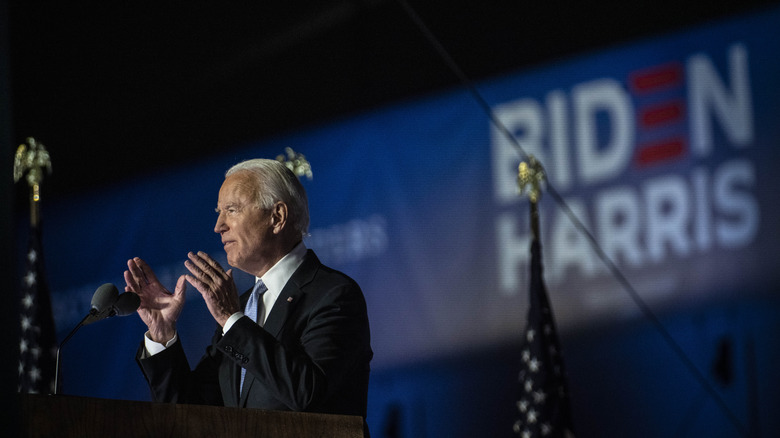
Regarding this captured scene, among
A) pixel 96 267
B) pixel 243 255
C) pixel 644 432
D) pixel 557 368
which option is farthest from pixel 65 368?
pixel 243 255

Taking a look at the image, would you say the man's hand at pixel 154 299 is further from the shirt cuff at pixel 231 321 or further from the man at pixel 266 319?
the shirt cuff at pixel 231 321

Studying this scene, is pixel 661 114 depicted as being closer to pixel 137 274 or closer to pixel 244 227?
pixel 244 227

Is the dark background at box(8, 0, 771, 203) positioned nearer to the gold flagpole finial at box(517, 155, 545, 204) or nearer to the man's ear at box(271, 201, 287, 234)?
the gold flagpole finial at box(517, 155, 545, 204)

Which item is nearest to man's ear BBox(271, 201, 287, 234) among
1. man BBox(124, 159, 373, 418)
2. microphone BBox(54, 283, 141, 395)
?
man BBox(124, 159, 373, 418)

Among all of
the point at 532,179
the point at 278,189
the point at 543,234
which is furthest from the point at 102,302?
the point at 543,234

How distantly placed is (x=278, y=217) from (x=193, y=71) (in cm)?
383

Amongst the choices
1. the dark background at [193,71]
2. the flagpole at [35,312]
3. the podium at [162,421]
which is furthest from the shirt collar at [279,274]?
the dark background at [193,71]

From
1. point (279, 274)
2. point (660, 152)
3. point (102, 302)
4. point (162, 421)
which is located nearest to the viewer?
point (162, 421)

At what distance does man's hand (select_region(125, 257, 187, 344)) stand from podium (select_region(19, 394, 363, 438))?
0.55 meters

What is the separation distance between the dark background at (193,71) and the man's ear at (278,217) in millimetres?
3167

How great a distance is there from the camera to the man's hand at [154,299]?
7.86ft

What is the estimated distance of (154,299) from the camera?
2.41 metres

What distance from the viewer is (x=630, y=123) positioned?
16.3ft

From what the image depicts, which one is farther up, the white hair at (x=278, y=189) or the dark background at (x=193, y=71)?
the dark background at (x=193, y=71)
